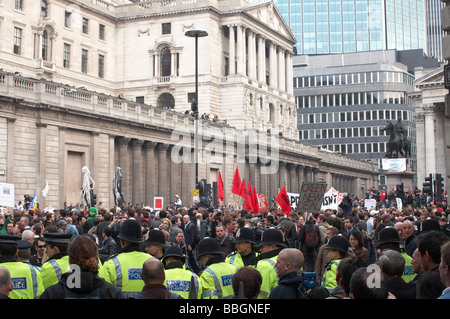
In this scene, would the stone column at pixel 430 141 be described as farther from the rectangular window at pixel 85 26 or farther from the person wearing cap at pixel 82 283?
the person wearing cap at pixel 82 283

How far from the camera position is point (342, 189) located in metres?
97.1

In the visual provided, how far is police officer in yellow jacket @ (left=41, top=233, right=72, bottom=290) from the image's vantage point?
938cm

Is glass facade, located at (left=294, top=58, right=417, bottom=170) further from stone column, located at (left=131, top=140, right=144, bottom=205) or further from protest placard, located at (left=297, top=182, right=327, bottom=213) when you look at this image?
protest placard, located at (left=297, top=182, right=327, bottom=213)

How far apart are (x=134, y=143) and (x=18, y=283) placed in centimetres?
4404

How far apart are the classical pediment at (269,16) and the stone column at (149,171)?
30.6 meters

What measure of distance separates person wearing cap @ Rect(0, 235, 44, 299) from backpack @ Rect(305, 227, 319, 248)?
8934 millimetres

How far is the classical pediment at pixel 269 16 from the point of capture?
83062mm

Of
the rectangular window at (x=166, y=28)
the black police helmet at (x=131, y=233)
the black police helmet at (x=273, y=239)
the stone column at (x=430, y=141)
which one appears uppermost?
the rectangular window at (x=166, y=28)

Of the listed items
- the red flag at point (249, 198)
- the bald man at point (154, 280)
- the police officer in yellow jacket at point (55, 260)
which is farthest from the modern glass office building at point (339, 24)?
the bald man at point (154, 280)

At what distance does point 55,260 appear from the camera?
9469 millimetres

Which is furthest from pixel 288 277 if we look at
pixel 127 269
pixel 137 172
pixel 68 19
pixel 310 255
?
pixel 68 19

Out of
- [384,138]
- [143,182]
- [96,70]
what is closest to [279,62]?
[96,70]

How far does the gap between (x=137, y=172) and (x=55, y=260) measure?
144 feet

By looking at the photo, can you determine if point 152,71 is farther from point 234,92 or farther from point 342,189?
point 342,189
